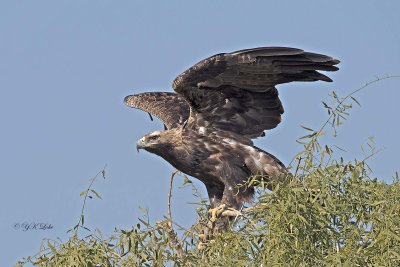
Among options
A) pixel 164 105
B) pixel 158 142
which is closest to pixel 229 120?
pixel 158 142

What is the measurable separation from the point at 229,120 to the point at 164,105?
6.74 feet

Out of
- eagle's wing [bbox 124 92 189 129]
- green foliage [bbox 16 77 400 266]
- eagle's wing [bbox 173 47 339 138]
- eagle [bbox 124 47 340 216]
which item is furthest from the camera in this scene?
eagle's wing [bbox 124 92 189 129]

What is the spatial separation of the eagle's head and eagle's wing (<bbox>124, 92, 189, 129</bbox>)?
1.14m

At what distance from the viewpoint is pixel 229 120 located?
14047 millimetres

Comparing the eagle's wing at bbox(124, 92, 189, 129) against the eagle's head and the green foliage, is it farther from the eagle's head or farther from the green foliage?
the green foliage

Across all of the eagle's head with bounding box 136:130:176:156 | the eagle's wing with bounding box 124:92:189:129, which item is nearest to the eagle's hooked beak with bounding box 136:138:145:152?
the eagle's head with bounding box 136:130:176:156

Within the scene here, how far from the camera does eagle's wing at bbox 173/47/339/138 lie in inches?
503

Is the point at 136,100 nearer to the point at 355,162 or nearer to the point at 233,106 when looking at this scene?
the point at 233,106

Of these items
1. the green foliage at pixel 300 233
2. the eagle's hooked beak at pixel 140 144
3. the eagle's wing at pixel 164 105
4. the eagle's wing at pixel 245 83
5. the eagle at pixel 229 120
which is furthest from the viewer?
the eagle's wing at pixel 164 105

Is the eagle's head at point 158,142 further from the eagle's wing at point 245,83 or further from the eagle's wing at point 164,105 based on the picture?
the eagle's wing at point 164,105

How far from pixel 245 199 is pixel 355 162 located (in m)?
3.96

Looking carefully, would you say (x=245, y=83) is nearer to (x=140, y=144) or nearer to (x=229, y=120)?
(x=229, y=120)

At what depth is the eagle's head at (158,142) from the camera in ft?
45.3

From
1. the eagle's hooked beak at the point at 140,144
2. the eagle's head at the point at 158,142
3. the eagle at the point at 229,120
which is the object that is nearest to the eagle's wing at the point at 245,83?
the eagle at the point at 229,120
